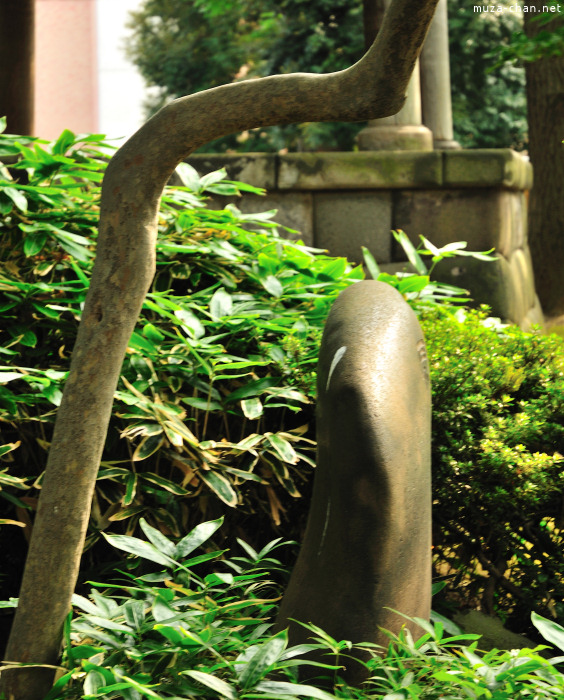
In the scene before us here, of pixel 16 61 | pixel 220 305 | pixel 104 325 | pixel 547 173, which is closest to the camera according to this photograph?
pixel 104 325

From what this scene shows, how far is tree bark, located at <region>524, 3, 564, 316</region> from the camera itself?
671 cm

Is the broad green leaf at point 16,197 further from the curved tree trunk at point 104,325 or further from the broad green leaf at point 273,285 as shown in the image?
the curved tree trunk at point 104,325

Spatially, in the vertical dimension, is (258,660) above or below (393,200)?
below

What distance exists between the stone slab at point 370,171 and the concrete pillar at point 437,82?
1.90 m

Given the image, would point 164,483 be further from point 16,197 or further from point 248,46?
point 248,46

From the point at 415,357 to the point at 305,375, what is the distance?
587mm

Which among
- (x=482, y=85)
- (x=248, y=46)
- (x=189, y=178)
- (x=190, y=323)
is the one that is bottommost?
(x=190, y=323)

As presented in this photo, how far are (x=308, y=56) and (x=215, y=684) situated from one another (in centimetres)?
1492

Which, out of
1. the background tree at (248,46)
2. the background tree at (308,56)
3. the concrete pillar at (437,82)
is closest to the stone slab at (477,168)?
the concrete pillar at (437,82)

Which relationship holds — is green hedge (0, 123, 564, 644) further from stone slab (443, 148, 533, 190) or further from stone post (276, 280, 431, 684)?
stone slab (443, 148, 533, 190)

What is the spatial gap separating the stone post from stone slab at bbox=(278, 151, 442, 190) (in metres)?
2.81

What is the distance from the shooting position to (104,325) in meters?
1.68

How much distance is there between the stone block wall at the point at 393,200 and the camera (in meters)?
4.61

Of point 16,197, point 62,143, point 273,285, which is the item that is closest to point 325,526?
point 273,285
